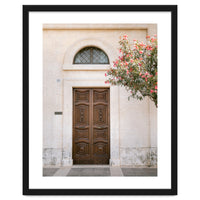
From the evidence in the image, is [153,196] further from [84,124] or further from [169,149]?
[84,124]

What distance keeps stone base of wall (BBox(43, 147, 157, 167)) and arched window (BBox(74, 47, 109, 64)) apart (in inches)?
112

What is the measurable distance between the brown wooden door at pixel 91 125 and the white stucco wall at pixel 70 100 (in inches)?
9.8

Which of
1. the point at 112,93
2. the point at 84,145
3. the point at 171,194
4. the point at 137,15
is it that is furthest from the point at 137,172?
the point at 137,15

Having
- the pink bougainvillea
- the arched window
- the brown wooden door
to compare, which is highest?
the arched window

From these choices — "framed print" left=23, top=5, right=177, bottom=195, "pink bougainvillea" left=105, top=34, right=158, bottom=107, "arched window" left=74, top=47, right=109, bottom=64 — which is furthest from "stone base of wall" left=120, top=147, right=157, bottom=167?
"arched window" left=74, top=47, right=109, bottom=64

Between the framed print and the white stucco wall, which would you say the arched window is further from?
the white stucco wall

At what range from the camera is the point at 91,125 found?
26.9ft

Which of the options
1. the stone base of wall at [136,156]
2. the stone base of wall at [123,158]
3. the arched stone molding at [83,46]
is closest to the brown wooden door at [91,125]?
the stone base of wall at [123,158]

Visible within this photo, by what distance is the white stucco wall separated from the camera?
26.0 ft

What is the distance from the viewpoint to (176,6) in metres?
4.36

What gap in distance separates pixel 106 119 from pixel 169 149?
4042 mm

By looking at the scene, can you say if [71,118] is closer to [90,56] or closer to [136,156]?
[90,56]

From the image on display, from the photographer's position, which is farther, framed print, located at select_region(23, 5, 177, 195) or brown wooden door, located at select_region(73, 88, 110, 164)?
brown wooden door, located at select_region(73, 88, 110, 164)

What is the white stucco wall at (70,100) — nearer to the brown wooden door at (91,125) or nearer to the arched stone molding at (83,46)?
the arched stone molding at (83,46)
